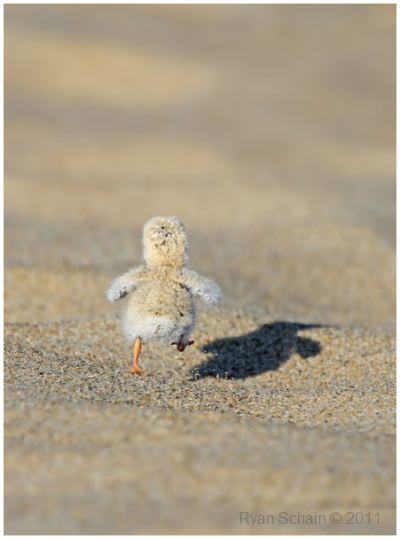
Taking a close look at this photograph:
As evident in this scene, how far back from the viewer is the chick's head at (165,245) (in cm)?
508

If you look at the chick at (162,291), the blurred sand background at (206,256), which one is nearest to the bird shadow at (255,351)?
the blurred sand background at (206,256)

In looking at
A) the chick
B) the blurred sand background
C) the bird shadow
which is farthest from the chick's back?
the bird shadow

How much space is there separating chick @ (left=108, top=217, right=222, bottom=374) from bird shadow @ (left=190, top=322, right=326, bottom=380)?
2.58 feet

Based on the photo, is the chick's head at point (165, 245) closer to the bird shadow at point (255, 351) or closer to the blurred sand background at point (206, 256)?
the blurred sand background at point (206, 256)

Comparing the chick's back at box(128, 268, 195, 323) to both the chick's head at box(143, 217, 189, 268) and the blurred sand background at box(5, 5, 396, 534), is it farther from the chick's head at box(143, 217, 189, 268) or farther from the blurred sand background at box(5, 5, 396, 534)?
the blurred sand background at box(5, 5, 396, 534)

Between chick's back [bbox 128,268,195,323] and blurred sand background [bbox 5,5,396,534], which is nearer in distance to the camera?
blurred sand background [bbox 5,5,396,534]

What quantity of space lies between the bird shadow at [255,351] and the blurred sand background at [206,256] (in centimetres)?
2

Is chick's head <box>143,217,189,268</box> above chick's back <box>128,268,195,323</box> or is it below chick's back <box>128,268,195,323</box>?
above

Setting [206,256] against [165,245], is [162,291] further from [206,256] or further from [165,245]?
[206,256]

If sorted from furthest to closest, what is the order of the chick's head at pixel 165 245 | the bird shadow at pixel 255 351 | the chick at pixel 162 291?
the bird shadow at pixel 255 351 → the chick's head at pixel 165 245 → the chick at pixel 162 291

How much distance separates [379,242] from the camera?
32.6 ft

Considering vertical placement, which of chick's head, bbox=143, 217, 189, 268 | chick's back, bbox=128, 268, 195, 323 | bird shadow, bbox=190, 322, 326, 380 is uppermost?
chick's head, bbox=143, 217, 189, 268

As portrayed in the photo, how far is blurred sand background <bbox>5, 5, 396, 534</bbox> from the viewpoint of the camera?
324 centimetres

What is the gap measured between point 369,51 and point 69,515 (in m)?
17.7
